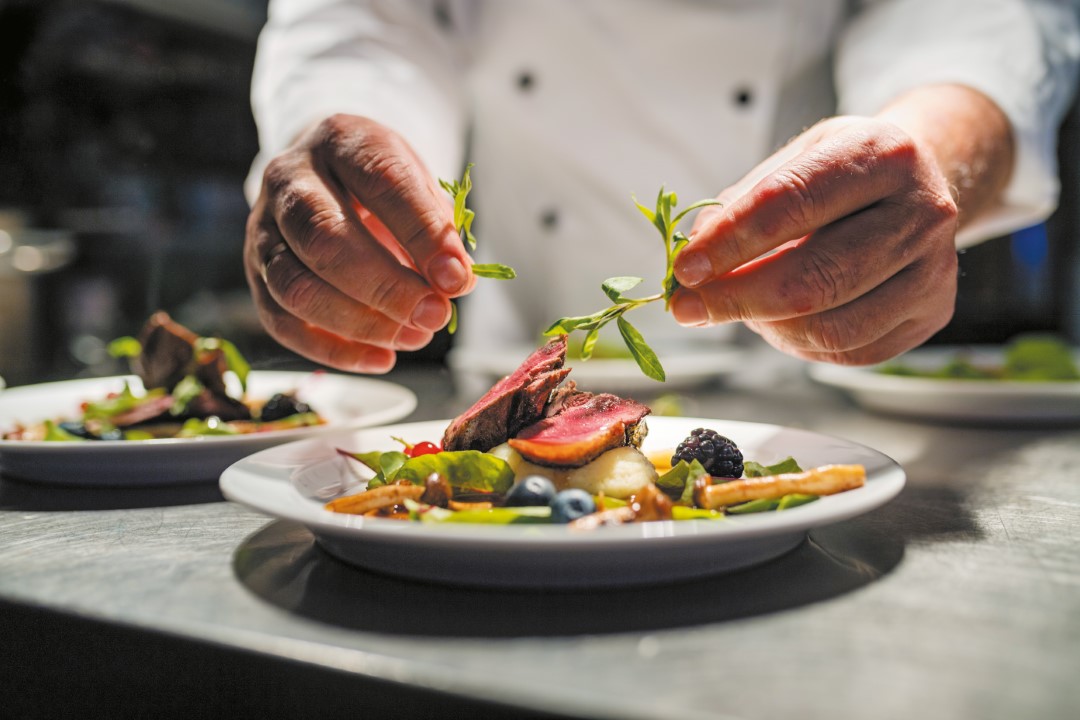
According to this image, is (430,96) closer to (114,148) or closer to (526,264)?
(526,264)

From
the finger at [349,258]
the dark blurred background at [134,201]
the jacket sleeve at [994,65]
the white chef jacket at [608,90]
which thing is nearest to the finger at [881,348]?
the finger at [349,258]

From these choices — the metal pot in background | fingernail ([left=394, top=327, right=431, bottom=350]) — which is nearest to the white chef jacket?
fingernail ([left=394, top=327, right=431, bottom=350])

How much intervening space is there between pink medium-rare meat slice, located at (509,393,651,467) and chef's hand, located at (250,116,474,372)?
0.82ft

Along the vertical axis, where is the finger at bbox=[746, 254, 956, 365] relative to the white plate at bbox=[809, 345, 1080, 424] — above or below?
above

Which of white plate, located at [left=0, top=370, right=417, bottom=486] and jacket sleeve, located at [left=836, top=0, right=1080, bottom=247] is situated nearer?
white plate, located at [left=0, top=370, right=417, bottom=486]

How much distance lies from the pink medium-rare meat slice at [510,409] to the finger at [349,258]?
0.17 m

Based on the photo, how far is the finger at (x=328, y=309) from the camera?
1518mm

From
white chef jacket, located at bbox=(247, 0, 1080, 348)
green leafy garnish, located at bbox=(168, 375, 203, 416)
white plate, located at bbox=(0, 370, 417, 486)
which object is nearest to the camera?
white plate, located at bbox=(0, 370, 417, 486)

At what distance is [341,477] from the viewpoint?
4.52 ft

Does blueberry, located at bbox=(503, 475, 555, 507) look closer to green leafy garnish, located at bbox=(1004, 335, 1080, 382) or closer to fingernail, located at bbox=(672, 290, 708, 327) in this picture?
fingernail, located at bbox=(672, 290, 708, 327)

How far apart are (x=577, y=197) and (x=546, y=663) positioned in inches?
98.1

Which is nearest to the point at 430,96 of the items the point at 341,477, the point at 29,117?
the point at 341,477

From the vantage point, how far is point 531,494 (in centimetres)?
112

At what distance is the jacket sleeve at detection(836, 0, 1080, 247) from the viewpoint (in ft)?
6.89
